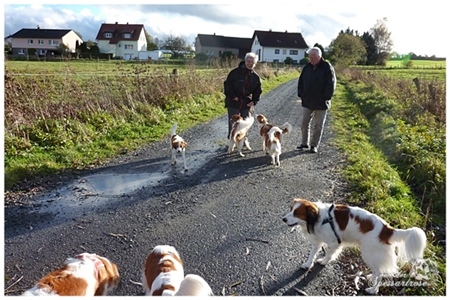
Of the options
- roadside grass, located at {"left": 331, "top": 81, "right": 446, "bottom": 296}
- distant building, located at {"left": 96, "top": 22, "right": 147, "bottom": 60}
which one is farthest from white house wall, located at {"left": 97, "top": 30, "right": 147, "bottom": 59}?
roadside grass, located at {"left": 331, "top": 81, "right": 446, "bottom": 296}

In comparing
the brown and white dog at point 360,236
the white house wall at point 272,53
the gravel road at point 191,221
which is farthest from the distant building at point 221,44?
the brown and white dog at point 360,236

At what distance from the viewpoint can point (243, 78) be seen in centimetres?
807

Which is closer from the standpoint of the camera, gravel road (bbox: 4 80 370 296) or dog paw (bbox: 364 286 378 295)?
dog paw (bbox: 364 286 378 295)

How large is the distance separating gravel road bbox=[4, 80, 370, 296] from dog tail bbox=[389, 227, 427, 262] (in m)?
0.64

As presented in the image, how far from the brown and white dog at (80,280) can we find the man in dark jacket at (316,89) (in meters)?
6.07

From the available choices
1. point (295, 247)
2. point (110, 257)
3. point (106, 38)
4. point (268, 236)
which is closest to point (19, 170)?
point (110, 257)

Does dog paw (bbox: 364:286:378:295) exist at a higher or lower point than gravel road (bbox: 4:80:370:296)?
lower

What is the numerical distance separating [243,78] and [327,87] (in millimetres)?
1867

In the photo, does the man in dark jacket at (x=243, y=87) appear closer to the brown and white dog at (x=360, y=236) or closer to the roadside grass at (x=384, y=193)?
the roadside grass at (x=384, y=193)

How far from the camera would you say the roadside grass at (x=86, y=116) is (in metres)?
7.04

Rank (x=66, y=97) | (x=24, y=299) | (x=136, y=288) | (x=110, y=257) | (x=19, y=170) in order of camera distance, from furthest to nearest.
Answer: (x=66, y=97) → (x=19, y=170) → (x=110, y=257) → (x=136, y=288) → (x=24, y=299)

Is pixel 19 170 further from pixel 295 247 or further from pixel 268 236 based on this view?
pixel 295 247

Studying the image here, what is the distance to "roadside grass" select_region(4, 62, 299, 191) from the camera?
7.04 metres

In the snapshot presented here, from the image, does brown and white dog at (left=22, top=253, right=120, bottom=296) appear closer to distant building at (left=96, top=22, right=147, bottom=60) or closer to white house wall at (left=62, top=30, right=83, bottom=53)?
white house wall at (left=62, top=30, right=83, bottom=53)
